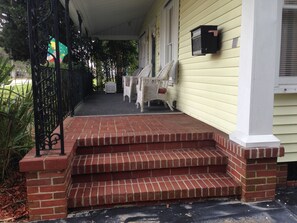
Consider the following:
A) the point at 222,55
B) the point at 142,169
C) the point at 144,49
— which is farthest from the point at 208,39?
the point at 144,49

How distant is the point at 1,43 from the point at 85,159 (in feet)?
36.9

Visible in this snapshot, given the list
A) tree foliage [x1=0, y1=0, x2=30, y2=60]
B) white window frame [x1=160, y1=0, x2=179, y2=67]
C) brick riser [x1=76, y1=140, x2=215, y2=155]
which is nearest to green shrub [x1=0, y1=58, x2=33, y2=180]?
brick riser [x1=76, y1=140, x2=215, y2=155]

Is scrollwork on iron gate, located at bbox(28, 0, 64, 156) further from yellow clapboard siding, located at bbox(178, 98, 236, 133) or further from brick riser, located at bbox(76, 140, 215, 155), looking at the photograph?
yellow clapboard siding, located at bbox(178, 98, 236, 133)

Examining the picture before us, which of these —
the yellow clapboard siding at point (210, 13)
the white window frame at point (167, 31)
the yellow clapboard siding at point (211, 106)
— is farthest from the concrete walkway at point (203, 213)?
the white window frame at point (167, 31)

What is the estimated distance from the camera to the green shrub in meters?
2.85

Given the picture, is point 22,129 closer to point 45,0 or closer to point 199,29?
point 45,0

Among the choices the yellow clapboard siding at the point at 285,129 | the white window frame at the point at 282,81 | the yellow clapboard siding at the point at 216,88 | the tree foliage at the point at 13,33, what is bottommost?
the yellow clapboard siding at the point at 285,129

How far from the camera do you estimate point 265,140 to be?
2541 millimetres

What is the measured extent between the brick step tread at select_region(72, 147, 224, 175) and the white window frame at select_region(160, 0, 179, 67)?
9.06 ft

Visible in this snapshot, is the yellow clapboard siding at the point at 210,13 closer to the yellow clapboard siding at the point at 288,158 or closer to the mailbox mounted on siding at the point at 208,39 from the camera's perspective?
the mailbox mounted on siding at the point at 208,39

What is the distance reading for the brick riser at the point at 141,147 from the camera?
9.83ft

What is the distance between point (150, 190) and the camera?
2.57m

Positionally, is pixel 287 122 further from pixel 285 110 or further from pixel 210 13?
pixel 210 13

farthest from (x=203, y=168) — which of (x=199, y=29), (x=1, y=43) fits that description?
(x=1, y=43)
